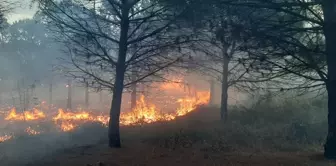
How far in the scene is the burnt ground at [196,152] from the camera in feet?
28.4

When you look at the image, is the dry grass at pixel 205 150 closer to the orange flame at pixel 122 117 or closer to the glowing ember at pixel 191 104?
the orange flame at pixel 122 117

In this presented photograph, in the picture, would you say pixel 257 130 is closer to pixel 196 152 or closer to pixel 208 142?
pixel 208 142

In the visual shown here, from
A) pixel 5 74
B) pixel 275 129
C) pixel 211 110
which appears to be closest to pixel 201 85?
pixel 211 110

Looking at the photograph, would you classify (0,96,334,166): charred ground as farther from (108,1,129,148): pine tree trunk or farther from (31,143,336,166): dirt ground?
(108,1,129,148): pine tree trunk

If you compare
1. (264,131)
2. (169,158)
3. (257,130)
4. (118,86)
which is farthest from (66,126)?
(169,158)

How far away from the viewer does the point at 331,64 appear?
8.53 metres

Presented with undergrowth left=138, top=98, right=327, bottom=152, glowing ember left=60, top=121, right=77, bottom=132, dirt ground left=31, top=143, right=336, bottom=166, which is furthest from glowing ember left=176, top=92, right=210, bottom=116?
dirt ground left=31, top=143, right=336, bottom=166

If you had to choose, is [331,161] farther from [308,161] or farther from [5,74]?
[5,74]

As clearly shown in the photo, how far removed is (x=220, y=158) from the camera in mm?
9055

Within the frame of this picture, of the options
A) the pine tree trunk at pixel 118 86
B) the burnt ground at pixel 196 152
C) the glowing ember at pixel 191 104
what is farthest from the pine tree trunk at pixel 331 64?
the glowing ember at pixel 191 104

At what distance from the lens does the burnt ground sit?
8648mm

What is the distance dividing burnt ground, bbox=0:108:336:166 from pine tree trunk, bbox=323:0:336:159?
1.54 feet

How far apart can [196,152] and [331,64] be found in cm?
461

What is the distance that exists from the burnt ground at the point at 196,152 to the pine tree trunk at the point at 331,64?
47cm
